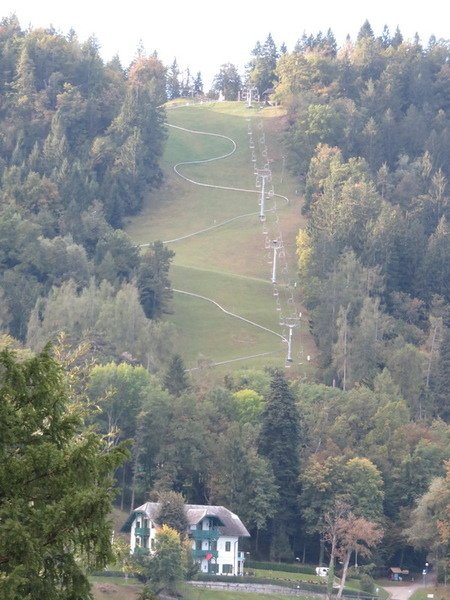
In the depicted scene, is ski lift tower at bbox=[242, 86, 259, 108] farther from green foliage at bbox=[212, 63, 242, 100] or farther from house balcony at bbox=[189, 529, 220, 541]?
house balcony at bbox=[189, 529, 220, 541]

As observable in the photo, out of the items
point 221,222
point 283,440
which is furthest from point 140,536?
point 221,222

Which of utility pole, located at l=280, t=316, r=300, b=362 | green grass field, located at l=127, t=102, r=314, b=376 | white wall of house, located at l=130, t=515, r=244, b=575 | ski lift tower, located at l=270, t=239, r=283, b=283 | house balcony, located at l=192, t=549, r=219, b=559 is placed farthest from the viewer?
ski lift tower, located at l=270, t=239, r=283, b=283

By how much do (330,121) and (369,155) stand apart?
4086 mm

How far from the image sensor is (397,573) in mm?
65000

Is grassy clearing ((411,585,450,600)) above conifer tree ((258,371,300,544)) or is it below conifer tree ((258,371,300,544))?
below

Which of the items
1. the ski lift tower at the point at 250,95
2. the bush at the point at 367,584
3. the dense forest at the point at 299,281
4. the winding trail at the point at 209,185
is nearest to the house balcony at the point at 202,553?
the dense forest at the point at 299,281

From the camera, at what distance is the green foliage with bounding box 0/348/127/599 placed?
1131 centimetres

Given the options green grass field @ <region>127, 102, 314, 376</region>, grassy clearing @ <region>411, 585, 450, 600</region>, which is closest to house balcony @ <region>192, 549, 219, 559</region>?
grassy clearing @ <region>411, 585, 450, 600</region>

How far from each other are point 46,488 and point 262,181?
4052 inches

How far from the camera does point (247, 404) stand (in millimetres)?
73062

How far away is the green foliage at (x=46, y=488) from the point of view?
11.3 metres

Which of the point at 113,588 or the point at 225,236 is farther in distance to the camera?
the point at 225,236

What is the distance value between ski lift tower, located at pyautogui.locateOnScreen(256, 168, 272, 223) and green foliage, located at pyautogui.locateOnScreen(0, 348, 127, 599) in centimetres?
9855

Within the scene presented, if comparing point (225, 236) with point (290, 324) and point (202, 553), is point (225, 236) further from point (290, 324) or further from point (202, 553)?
point (202, 553)
